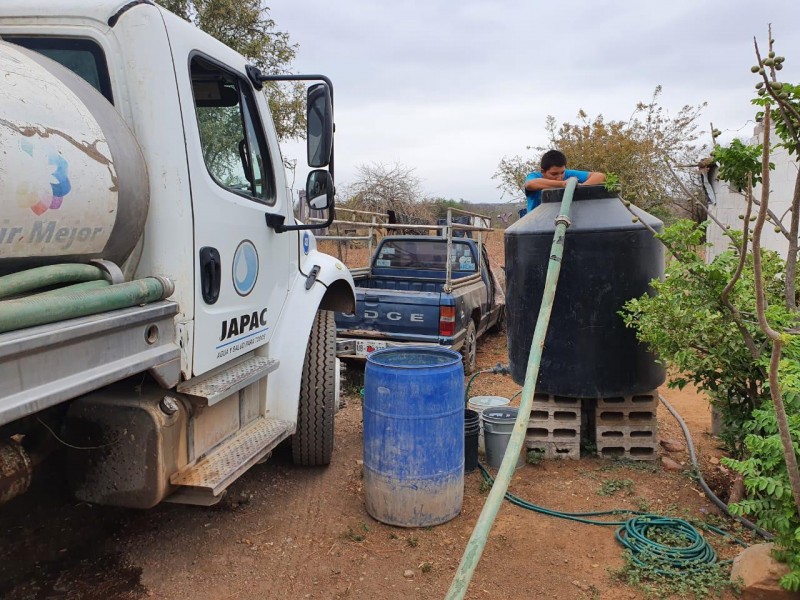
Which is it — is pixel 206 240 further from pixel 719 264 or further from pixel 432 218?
pixel 432 218

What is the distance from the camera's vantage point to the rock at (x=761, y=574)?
108 inches

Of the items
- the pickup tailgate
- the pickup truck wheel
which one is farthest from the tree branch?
the pickup truck wheel

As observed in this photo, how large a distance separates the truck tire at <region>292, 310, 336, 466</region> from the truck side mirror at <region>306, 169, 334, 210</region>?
1046 millimetres

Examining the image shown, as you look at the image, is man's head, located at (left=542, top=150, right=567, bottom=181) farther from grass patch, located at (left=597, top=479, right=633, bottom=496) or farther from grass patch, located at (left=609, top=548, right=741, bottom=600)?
grass patch, located at (left=609, top=548, right=741, bottom=600)

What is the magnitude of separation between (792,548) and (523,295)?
236cm

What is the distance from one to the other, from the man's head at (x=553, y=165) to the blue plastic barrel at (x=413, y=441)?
2290mm

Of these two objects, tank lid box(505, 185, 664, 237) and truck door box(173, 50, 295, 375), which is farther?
tank lid box(505, 185, 664, 237)

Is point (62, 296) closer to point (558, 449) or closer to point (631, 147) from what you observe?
point (558, 449)

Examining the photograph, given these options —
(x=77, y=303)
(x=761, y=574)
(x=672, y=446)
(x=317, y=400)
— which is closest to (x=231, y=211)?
(x=77, y=303)

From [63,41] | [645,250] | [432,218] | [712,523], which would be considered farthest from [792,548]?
[432,218]

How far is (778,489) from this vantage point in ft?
8.46

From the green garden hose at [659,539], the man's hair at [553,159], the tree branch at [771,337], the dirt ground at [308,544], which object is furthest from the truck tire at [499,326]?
the tree branch at [771,337]

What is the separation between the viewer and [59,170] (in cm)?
197

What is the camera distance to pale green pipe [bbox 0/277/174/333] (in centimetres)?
178
